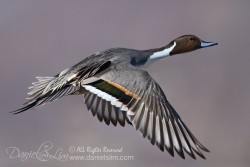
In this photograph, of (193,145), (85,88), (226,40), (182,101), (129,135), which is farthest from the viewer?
(226,40)

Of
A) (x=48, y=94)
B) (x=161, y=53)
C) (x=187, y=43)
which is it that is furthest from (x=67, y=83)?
(x=187, y=43)

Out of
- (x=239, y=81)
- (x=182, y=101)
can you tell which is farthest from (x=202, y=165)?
(x=239, y=81)

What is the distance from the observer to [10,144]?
5.79m

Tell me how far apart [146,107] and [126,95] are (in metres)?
0.11

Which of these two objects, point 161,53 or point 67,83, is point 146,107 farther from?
point 161,53

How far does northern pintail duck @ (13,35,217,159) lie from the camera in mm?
3957

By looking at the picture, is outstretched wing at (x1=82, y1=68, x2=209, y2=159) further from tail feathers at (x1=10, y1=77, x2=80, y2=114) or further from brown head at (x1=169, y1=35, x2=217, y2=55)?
brown head at (x1=169, y1=35, x2=217, y2=55)

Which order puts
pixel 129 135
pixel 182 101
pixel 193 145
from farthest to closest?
pixel 182 101 < pixel 129 135 < pixel 193 145

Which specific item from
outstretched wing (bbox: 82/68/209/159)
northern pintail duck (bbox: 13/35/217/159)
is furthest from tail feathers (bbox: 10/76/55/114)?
outstretched wing (bbox: 82/68/209/159)

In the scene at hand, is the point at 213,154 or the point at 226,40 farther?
the point at 226,40

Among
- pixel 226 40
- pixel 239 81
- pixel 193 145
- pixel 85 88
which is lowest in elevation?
pixel 193 145

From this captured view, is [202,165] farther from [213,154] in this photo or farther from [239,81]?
[239,81]

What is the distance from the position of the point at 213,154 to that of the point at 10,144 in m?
1.30

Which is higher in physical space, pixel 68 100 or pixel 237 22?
pixel 237 22
